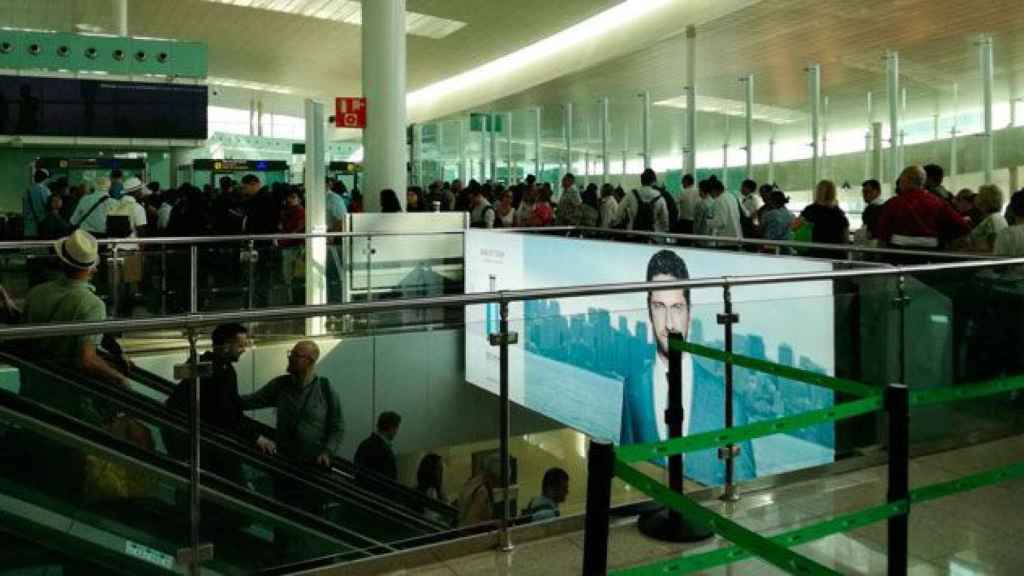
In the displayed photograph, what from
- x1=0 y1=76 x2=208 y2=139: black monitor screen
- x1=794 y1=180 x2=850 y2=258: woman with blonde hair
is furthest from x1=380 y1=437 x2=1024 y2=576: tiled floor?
x1=0 y1=76 x2=208 y2=139: black monitor screen

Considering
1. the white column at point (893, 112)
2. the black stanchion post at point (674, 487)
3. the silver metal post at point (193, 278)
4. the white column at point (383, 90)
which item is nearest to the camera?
the black stanchion post at point (674, 487)

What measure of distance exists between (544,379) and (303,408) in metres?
1.28

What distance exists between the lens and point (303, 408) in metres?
3.84

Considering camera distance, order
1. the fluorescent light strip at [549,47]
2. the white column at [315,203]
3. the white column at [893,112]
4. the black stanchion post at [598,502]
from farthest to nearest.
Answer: the fluorescent light strip at [549,47] < the white column at [893,112] < the white column at [315,203] < the black stanchion post at [598,502]

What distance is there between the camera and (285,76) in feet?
105

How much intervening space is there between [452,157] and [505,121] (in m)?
5.73

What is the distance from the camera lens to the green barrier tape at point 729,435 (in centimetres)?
278

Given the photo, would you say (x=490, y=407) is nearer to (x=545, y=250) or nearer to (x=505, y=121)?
(x=545, y=250)

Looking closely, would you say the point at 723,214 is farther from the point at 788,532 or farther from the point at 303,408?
the point at 788,532

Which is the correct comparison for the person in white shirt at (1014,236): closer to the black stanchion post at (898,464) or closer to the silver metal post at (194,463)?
the black stanchion post at (898,464)

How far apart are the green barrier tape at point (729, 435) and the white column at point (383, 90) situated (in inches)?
396

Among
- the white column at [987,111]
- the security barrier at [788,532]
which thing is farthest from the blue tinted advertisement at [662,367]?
the white column at [987,111]

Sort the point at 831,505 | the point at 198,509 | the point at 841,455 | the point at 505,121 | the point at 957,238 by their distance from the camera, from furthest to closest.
Result: 1. the point at 505,121
2. the point at 957,238
3. the point at 841,455
4. the point at 831,505
5. the point at 198,509

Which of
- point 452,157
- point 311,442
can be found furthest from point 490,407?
point 452,157
